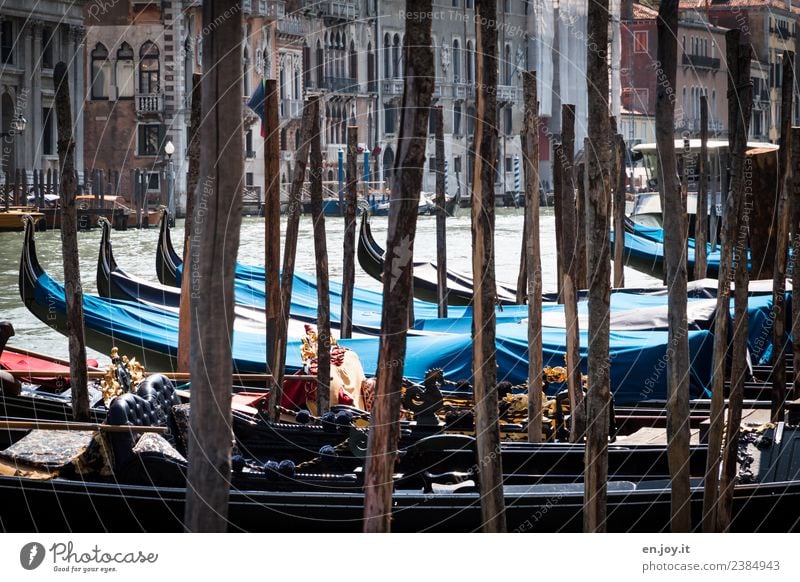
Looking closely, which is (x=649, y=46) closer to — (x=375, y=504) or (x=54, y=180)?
(x=54, y=180)

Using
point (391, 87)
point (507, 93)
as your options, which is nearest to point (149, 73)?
point (391, 87)

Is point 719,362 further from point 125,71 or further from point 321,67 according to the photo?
point 321,67

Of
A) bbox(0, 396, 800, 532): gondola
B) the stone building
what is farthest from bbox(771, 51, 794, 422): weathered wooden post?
the stone building

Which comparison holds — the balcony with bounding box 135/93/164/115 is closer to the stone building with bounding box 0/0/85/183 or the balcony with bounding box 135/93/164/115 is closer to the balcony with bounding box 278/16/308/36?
the stone building with bounding box 0/0/85/183

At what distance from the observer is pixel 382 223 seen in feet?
62.5

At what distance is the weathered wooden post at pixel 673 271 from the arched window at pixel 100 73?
16.2 metres

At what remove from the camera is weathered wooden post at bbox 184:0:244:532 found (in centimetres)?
169

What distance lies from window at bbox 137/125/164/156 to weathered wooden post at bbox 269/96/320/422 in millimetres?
15088

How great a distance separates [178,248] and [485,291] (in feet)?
37.8

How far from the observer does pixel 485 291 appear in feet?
7.79

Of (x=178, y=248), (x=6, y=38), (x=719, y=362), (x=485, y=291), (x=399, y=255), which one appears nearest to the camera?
(x=399, y=255)

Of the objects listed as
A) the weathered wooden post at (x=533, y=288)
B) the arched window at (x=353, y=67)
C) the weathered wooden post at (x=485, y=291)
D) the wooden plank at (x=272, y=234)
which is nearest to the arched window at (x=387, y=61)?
the arched window at (x=353, y=67)

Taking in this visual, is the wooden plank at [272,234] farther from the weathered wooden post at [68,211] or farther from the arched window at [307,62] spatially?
the arched window at [307,62]
